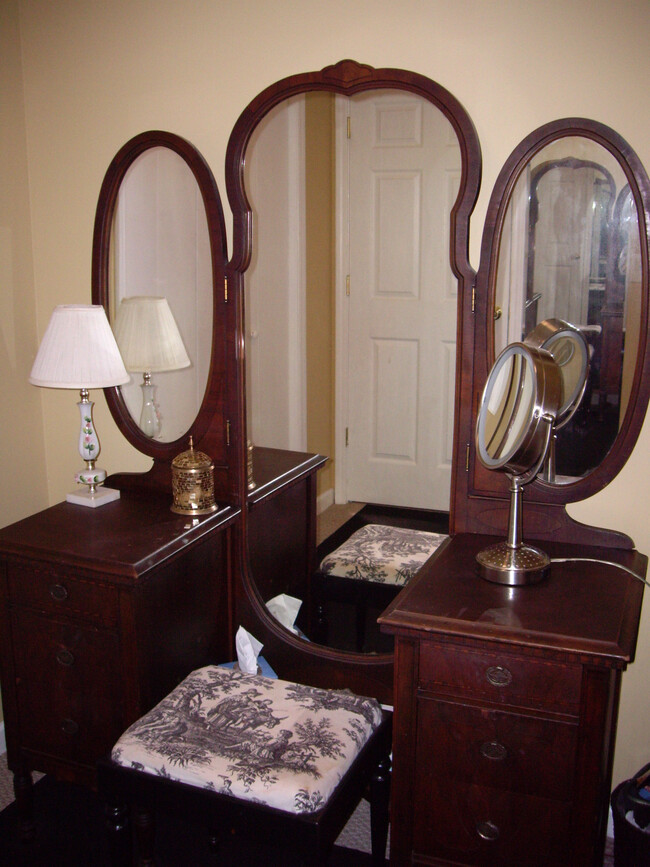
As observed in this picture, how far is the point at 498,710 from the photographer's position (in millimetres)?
1453

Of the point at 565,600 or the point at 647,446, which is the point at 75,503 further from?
the point at 647,446

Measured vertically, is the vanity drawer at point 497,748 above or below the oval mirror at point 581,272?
below

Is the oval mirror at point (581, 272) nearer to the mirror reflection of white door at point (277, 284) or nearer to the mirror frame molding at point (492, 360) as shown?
the mirror frame molding at point (492, 360)

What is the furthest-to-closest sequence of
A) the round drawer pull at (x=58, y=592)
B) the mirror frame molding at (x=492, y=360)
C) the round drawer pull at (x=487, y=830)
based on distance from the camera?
the round drawer pull at (x=58, y=592) < the mirror frame molding at (x=492, y=360) < the round drawer pull at (x=487, y=830)

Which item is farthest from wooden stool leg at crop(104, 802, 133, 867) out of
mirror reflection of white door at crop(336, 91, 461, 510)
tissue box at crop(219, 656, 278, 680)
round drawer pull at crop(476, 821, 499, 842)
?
mirror reflection of white door at crop(336, 91, 461, 510)

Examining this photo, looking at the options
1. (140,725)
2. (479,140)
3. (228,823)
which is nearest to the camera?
(228,823)

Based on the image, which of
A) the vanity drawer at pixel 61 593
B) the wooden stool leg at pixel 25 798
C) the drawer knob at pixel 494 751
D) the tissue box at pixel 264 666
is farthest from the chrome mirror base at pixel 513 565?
the wooden stool leg at pixel 25 798

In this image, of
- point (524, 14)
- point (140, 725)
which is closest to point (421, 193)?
point (524, 14)

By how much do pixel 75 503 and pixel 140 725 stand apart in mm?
649

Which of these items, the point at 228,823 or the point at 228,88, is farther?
the point at 228,88

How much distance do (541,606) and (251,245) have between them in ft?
3.37

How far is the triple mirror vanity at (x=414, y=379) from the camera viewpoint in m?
1.46

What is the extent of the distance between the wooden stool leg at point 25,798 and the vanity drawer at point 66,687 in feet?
0.23

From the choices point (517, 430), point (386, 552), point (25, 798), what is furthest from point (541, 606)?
point (25, 798)
